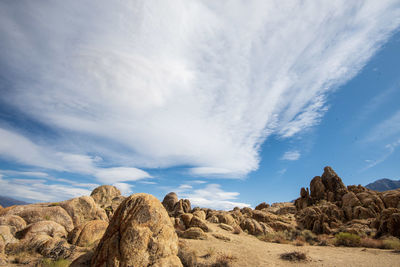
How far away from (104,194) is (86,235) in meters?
36.2

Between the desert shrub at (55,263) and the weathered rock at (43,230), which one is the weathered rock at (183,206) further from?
the desert shrub at (55,263)

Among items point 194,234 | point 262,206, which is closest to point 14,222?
point 194,234

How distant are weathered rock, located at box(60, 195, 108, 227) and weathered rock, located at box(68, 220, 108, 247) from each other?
4.91 m

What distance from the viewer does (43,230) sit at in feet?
48.3

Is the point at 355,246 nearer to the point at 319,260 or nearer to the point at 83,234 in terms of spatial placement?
the point at 319,260

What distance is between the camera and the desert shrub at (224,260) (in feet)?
40.3

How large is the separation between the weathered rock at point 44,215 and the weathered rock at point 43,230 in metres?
1.77

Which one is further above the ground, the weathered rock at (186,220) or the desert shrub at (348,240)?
the weathered rock at (186,220)

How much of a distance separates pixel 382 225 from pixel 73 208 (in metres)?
31.2

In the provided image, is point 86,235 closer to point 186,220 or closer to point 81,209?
point 81,209

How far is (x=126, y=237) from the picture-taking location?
802 cm

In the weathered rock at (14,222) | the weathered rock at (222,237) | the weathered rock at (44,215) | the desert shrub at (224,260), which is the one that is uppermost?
the weathered rock at (44,215)

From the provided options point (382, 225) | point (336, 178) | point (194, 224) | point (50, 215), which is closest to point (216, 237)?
point (194, 224)

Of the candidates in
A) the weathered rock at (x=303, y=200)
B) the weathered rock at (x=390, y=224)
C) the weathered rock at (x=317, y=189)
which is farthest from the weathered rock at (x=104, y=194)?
the weathered rock at (x=317, y=189)
